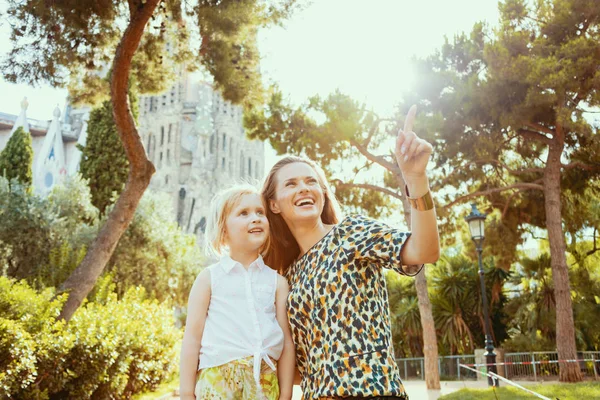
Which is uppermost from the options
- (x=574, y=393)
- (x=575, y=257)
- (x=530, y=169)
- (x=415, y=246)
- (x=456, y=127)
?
(x=456, y=127)

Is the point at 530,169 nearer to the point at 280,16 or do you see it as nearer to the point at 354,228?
the point at 280,16

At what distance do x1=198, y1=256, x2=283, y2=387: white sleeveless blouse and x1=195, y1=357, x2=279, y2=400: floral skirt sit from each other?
0.02 m

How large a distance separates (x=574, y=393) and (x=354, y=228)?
24.2ft

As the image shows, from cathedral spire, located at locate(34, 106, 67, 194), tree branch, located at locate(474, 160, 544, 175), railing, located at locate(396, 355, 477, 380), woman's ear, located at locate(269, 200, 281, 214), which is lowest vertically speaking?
railing, located at locate(396, 355, 477, 380)

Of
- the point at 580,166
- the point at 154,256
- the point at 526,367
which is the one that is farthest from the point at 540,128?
the point at 154,256

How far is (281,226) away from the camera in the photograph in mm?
2293

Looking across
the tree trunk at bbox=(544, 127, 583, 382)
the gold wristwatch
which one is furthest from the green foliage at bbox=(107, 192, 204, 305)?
the gold wristwatch

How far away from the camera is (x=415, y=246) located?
1.68 m

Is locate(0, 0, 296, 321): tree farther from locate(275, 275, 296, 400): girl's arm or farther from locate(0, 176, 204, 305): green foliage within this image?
locate(275, 275, 296, 400): girl's arm

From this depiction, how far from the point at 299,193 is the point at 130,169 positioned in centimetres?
596

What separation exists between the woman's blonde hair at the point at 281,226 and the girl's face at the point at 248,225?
0.32 ft

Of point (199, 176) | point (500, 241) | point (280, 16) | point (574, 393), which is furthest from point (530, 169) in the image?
point (199, 176)

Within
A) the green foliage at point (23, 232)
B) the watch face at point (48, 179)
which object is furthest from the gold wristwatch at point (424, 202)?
the watch face at point (48, 179)

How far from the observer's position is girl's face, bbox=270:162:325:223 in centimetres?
205
